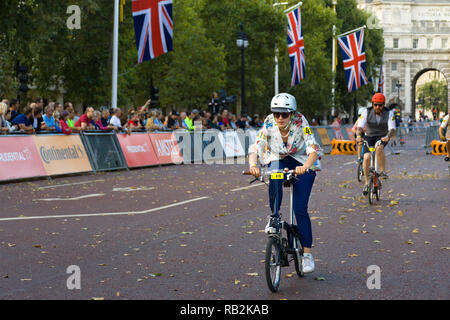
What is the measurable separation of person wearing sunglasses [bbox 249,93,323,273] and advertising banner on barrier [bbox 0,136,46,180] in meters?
11.9

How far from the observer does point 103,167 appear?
22312 millimetres

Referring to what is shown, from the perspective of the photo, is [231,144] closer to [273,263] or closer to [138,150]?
[138,150]

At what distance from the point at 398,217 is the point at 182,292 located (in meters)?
6.01

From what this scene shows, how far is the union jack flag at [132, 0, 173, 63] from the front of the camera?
26.4 metres

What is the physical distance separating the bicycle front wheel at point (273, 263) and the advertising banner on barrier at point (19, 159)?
12.4 m

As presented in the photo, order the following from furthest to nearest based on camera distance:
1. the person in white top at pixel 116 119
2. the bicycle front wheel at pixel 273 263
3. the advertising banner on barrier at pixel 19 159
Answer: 1. the person in white top at pixel 116 119
2. the advertising banner on barrier at pixel 19 159
3. the bicycle front wheel at pixel 273 263

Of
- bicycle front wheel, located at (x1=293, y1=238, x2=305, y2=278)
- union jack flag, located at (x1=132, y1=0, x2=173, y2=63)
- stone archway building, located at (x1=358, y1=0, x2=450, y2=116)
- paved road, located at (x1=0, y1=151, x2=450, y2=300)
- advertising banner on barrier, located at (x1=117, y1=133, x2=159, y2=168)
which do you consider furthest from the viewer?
stone archway building, located at (x1=358, y1=0, x2=450, y2=116)

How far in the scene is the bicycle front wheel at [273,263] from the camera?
688 centimetres

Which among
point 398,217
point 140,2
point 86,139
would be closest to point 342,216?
point 398,217

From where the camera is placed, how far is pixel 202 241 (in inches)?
391

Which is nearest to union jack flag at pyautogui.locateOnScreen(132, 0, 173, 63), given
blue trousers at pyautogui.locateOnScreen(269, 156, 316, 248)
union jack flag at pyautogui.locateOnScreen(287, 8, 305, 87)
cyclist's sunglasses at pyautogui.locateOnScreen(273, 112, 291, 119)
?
union jack flag at pyautogui.locateOnScreen(287, 8, 305, 87)

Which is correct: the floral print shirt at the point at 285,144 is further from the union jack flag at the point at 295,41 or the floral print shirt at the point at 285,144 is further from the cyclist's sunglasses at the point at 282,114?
the union jack flag at the point at 295,41

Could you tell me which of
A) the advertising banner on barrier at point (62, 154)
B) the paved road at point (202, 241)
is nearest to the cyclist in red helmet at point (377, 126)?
the paved road at point (202, 241)

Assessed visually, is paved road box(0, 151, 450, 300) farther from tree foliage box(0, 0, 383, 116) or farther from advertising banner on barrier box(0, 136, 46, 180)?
tree foliage box(0, 0, 383, 116)
